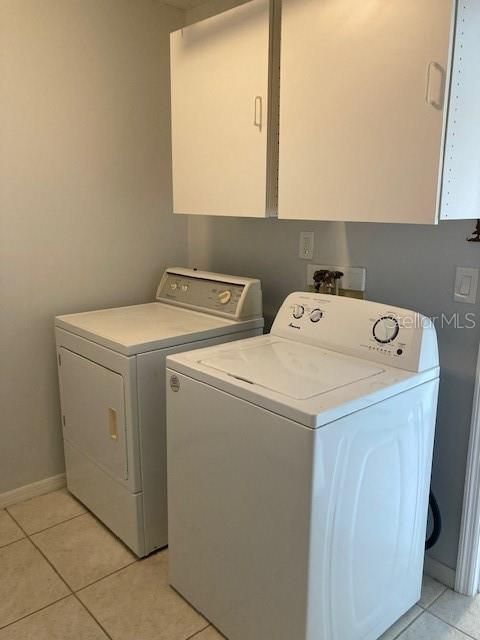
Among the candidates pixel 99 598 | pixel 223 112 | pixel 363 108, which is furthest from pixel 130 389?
pixel 363 108

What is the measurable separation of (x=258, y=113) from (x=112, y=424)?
49.7 inches

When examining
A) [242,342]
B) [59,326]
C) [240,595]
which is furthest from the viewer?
[59,326]

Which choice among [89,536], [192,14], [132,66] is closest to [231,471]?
[89,536]

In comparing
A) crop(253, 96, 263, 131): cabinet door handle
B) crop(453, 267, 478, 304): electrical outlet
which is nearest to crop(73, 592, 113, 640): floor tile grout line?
crop(453, 267, 478, 304): electrical outlet

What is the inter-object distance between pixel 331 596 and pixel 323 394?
0.57 meters

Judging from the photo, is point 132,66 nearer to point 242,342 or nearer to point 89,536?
point 242,342

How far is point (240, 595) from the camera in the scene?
1.57m

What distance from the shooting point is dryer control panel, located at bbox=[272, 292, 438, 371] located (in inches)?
62.4

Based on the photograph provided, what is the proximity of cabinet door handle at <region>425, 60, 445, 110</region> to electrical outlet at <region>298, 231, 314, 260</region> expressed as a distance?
2.92 feet

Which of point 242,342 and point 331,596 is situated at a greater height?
point 242,342

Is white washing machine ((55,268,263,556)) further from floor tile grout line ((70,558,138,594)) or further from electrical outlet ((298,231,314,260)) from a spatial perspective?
electrical outlet ((298,231,314,260))

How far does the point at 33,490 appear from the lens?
2434 mm

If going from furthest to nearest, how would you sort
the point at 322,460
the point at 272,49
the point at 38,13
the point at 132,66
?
the point at 132,66 → the point at 38,13 → the point at 272,49 → the point at 322,460

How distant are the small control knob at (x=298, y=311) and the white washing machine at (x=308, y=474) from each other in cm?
5
